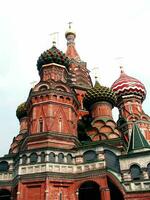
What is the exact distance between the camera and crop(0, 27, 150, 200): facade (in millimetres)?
21297

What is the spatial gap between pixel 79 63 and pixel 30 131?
18.7 m

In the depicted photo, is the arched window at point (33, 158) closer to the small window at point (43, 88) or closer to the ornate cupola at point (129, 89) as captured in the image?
the small window at point (43, 88)

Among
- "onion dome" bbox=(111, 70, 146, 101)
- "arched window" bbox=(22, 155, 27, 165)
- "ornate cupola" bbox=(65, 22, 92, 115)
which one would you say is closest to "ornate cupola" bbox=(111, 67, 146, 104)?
"onion dome" bbox=(111, 70, 146, 101)

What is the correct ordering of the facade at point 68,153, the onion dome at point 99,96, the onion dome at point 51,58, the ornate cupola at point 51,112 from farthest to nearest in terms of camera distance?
the onion dome at point 99,96 < the onion dome at point 51,58 < the ornate cupola at point 51,112 < the facade at point 68,153

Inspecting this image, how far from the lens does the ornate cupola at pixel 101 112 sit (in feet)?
93.7

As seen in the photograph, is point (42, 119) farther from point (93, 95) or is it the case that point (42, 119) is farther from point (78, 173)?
Result: point (93, 95)

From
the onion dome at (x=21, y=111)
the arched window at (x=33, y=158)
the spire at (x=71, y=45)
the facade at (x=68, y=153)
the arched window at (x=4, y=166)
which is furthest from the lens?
the spire at (x=71, y=45)

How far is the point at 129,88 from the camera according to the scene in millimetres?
38969

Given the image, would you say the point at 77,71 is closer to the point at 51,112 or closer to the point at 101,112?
the point at 101,112

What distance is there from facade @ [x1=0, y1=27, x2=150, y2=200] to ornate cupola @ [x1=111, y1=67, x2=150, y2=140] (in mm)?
5880

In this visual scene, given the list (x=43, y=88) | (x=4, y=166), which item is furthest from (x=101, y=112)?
(x=4, y=166)

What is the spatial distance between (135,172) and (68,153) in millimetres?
5093

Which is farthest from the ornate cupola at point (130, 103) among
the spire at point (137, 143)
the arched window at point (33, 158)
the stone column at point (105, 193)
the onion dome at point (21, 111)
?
the arched window at point (33, 158)

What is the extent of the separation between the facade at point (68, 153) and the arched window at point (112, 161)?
45mm
